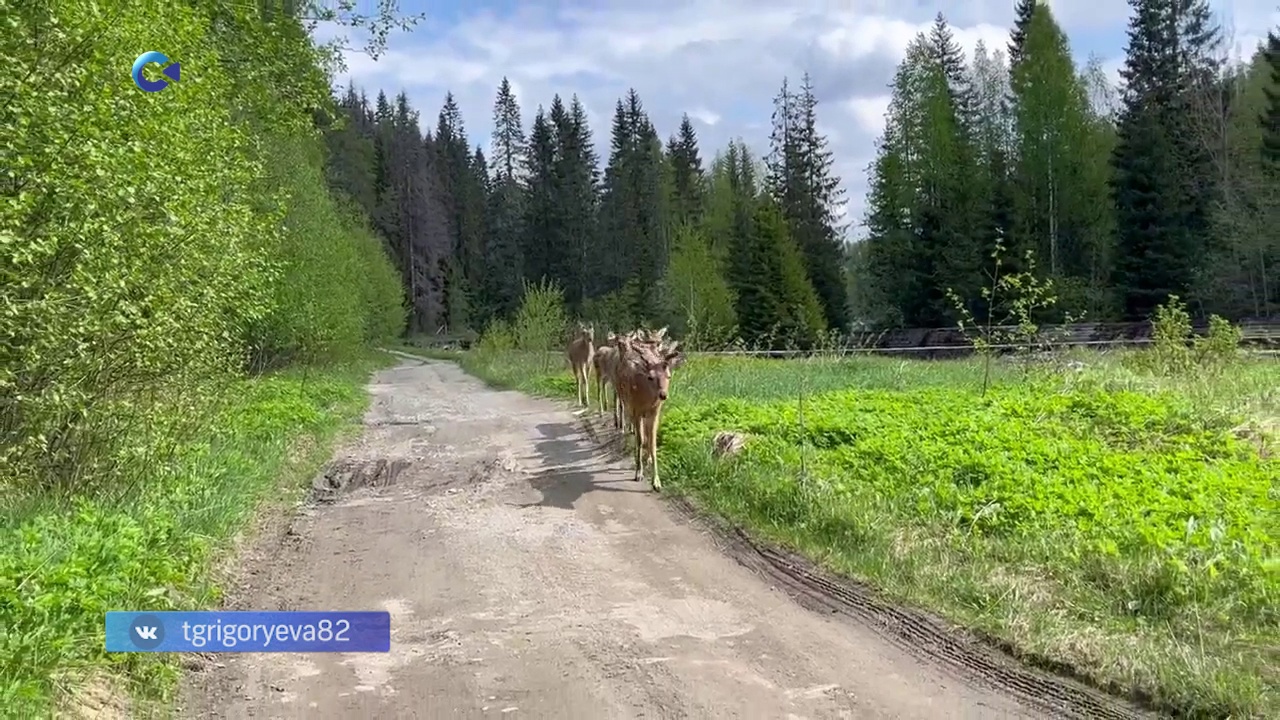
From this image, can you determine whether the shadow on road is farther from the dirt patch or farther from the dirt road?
the dirt patch

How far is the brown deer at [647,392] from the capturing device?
34.0 feet

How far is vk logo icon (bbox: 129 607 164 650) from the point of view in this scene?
16.2ft

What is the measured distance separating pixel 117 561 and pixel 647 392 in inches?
234

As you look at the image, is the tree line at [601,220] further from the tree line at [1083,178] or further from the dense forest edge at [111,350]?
the dense forest edge at [111,350]

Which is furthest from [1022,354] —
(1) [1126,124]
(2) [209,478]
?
(1) [1126,124]

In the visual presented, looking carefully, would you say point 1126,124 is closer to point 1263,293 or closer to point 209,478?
point 1263,293

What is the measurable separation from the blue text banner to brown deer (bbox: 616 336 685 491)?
4.64 meters

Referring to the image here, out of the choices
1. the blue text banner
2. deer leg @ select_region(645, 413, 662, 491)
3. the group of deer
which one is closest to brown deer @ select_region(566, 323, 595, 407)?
the group of deer

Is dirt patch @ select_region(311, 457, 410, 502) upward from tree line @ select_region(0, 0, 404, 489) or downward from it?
downward

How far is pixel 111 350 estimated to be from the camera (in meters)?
7.08

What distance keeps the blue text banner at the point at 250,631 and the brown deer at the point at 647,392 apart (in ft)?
15.2

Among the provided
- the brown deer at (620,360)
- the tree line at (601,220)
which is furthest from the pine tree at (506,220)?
the brown deer at (620,360)

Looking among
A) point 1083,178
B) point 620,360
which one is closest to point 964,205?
point 1083,178

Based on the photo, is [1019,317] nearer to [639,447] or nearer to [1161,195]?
[639,447]
